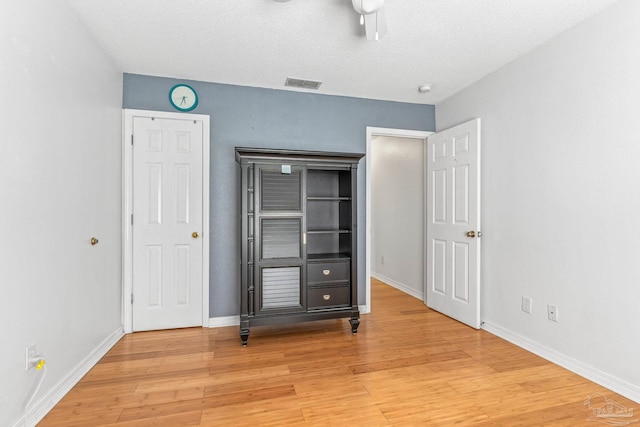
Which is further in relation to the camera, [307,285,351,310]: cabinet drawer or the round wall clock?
the round wall clock

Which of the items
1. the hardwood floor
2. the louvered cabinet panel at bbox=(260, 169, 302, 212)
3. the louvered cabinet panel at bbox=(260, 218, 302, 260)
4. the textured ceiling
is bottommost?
the hardwood floor

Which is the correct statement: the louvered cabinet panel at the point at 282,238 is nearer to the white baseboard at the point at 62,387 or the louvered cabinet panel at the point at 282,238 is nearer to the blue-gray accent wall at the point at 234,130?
the blue-gray accent wall at the point at 234,130

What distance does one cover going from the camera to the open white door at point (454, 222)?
3.26 meters

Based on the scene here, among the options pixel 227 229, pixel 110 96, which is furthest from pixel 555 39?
pixel 110 96

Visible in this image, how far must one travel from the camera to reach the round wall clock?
10.6 feet

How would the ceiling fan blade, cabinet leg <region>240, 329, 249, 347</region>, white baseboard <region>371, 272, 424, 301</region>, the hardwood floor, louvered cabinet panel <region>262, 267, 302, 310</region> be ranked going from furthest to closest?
white baseboard <region>371, 272, 424, 301</region> < louvered cabinet panel <region>262, 267, 302, 310</region> < cabinet leg <region>240, 329, 249, 347</region> < the ceiling fan blade < the hardwood floor

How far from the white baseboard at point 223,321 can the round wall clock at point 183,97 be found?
219 cm

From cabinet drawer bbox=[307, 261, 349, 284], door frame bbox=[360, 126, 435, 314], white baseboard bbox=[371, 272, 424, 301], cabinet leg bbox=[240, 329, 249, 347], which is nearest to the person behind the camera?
cabinet leg bbox=[240, 329, 249, 347]

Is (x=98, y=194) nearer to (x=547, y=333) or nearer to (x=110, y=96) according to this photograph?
(x=110, y=96)

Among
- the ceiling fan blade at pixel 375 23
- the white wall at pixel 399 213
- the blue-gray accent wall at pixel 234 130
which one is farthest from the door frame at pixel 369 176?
the ceiling fan blade at pixel 375 23

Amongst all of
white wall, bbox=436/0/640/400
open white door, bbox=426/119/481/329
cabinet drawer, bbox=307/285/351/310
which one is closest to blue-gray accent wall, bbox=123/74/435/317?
cabinet drawer, bbox=307/285/351/310

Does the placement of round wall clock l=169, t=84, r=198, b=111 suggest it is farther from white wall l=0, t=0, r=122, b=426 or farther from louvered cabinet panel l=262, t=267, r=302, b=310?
louvered cabinet panel l=262, t=267, r=302, b=310

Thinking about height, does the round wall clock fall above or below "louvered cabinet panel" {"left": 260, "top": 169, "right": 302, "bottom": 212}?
above

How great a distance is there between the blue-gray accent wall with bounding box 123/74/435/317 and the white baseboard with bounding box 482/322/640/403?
149cm
